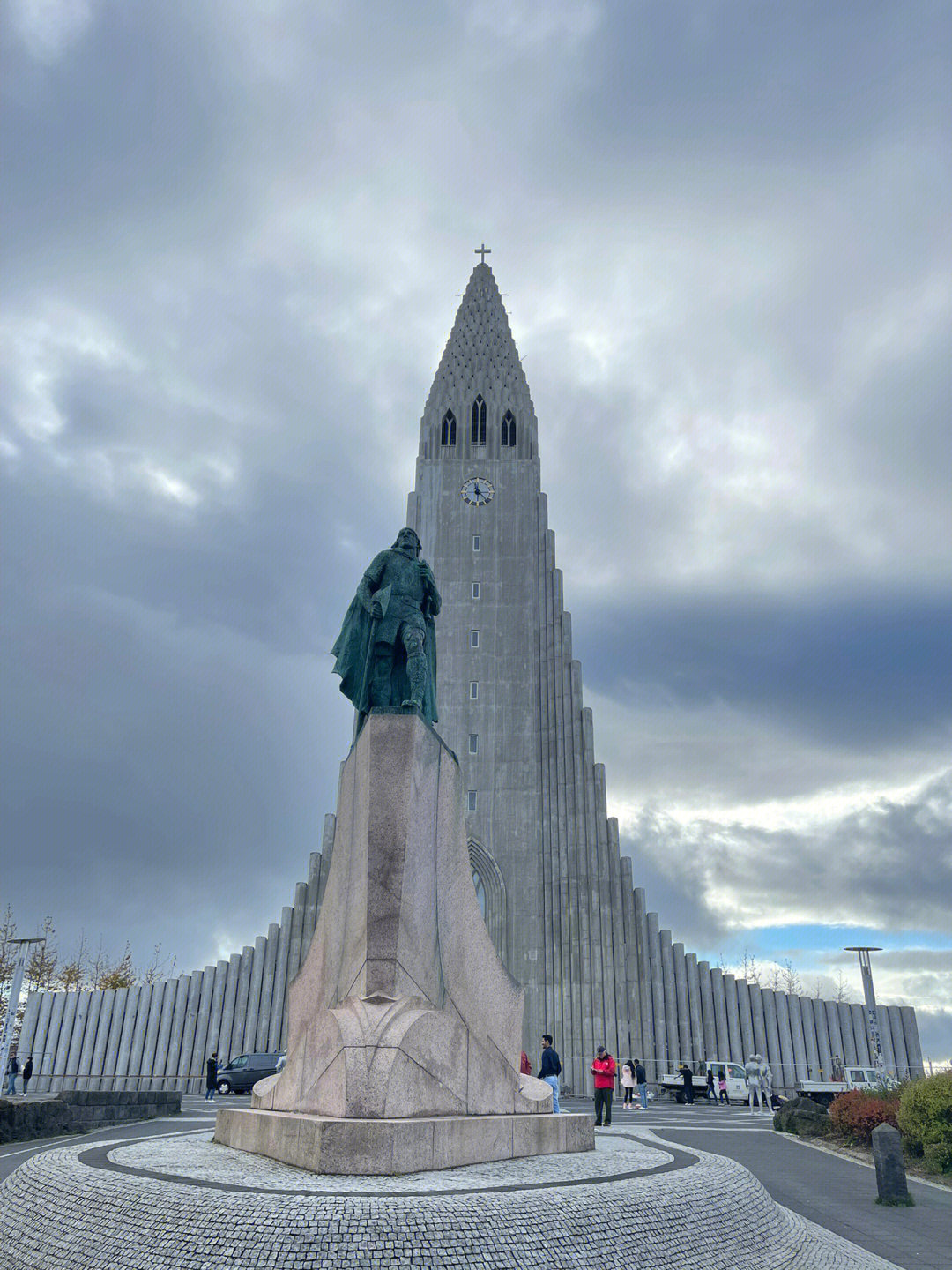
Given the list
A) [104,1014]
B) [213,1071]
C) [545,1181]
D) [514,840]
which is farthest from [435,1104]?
[104,1014]

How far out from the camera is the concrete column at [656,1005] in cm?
3338

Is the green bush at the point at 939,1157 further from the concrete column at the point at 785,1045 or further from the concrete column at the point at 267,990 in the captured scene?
the concrete column at the point at 267,990

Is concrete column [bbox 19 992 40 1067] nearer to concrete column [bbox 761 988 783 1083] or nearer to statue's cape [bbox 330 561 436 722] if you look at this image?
concrete column [bbox 761 988 783 1083]

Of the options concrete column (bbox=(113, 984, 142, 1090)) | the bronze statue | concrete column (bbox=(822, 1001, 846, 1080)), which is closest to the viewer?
the bronze statue

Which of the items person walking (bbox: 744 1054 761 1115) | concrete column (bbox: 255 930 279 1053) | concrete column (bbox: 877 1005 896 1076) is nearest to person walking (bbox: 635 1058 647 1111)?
person walking (bbox: 744 1054 761 1115)

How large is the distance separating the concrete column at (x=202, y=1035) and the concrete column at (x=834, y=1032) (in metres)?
22.4

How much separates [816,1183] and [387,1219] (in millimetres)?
8234

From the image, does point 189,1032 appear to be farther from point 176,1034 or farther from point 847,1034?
point 847,1034

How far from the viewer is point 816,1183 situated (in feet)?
36.4

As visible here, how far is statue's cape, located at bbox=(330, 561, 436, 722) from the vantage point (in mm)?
9828

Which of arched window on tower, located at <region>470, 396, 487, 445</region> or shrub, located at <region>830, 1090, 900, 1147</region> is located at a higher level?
arched window on tower, located at <region>470, 396, 487, 445</region>

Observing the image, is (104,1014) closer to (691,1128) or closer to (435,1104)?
(691,1128)

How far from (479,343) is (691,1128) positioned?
36.8m

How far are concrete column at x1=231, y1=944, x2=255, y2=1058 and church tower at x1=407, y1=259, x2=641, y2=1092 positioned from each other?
922 cm
